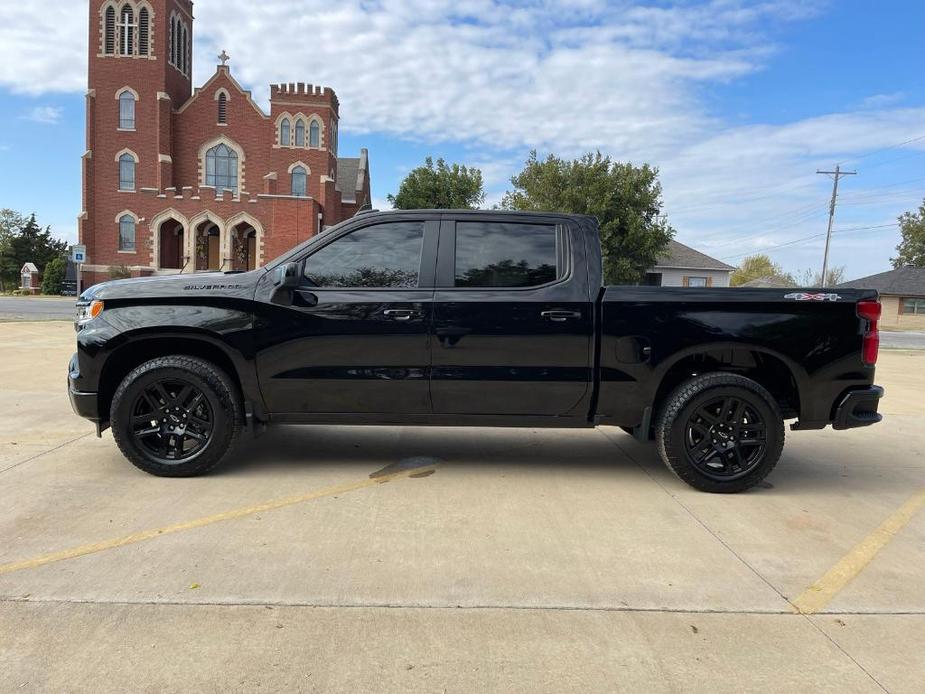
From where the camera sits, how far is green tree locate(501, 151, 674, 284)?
30.5 metres

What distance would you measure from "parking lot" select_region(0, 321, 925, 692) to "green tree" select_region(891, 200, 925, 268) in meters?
82.7

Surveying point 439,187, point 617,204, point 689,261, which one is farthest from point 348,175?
point 617,204

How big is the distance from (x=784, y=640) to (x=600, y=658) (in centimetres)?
86

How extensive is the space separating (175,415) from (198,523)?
115 cm

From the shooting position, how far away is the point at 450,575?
351 centimetres

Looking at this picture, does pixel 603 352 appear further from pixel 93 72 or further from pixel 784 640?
pixel 93 72

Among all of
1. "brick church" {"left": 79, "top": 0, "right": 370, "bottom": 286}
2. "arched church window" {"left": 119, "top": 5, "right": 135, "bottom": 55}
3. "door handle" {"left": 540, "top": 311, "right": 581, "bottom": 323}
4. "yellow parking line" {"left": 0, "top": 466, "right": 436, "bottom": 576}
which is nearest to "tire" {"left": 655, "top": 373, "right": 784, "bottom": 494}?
"door handle" {"left": 540, "top": 311, "right": 581, "bottom": 323}

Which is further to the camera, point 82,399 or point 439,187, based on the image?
point 439,187

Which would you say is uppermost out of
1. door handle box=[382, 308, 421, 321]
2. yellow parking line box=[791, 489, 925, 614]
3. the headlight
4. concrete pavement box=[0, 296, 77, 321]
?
door handle box=[382, 308, 421, 321]

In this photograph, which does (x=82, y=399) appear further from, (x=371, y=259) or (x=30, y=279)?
(x=30, y=279)

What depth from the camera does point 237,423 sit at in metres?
4.96

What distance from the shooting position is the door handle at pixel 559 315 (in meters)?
4.80

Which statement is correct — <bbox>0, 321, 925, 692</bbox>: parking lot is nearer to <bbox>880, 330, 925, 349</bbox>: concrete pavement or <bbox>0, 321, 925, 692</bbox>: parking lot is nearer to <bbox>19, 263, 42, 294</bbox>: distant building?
<bbox>880, 330, 925, 349</bbox>: concrete pavement

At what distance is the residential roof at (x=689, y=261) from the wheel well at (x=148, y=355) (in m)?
42.3
